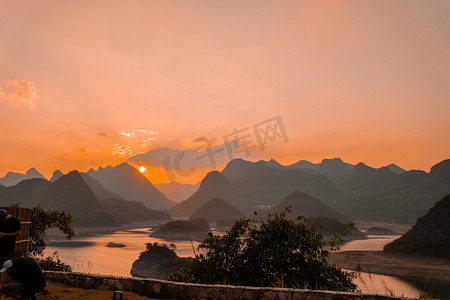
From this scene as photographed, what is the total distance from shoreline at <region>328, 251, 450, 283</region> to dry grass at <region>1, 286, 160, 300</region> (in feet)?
128

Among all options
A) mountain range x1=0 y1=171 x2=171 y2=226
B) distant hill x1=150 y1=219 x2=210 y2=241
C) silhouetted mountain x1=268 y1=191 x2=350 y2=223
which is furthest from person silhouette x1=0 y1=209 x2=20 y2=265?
mountain range x1=0 y1=171 x2=171 y2=226

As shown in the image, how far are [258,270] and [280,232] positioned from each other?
1.80 m

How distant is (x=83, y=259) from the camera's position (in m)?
60.2

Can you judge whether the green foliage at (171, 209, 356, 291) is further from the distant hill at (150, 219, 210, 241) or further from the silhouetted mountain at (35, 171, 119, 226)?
the silhouetted mountain at (35, 171, 119, 226)

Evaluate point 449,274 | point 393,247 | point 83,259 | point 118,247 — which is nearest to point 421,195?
point 393,247

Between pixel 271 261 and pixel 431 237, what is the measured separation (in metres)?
59.2

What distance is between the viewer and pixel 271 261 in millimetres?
12367

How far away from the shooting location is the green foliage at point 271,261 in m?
11.8

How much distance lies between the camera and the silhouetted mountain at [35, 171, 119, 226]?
16088 cm

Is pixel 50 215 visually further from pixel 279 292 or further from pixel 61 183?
pixel 61 183

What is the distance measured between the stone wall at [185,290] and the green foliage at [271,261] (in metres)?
2.73

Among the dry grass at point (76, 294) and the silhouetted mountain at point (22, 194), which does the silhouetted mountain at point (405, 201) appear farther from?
the dry grass at point (76, 294)

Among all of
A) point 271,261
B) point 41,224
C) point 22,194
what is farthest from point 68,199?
point 271,261

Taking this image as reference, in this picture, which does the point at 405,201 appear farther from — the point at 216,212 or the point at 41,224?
the point at 41,224
